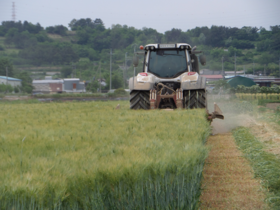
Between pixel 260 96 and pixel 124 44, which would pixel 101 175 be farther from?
pixel 124 44

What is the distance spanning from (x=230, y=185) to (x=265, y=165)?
1065 mm

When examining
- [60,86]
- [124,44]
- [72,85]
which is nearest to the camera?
[72,85]

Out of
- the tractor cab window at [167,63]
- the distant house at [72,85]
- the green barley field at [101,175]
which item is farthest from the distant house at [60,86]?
the green barley field at [101,175]

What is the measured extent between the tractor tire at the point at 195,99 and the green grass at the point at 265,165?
5.85ft

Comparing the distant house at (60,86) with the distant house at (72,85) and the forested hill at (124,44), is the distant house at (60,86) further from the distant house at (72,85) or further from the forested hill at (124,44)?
the forested hill at (124,44)

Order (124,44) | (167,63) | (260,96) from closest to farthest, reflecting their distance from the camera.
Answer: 1. (167,63)
2. (260,96)
3. (124,44)

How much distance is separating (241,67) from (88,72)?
4607 cm

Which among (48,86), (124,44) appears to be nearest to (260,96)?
(48,86)

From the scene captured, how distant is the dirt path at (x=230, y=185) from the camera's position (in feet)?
12.4

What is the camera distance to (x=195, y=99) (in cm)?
924

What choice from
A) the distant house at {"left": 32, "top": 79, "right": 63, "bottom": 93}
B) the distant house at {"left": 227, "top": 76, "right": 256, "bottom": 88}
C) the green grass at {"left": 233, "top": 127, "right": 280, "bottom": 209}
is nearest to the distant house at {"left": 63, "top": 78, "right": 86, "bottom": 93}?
the distant house at {"left": 32, "top": 79, "right": 63, "bottom": 93}

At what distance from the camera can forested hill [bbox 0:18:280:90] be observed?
86.8m

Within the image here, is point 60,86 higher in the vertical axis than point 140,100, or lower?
lower

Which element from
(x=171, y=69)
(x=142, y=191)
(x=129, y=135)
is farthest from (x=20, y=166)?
(x=171, y=69)
